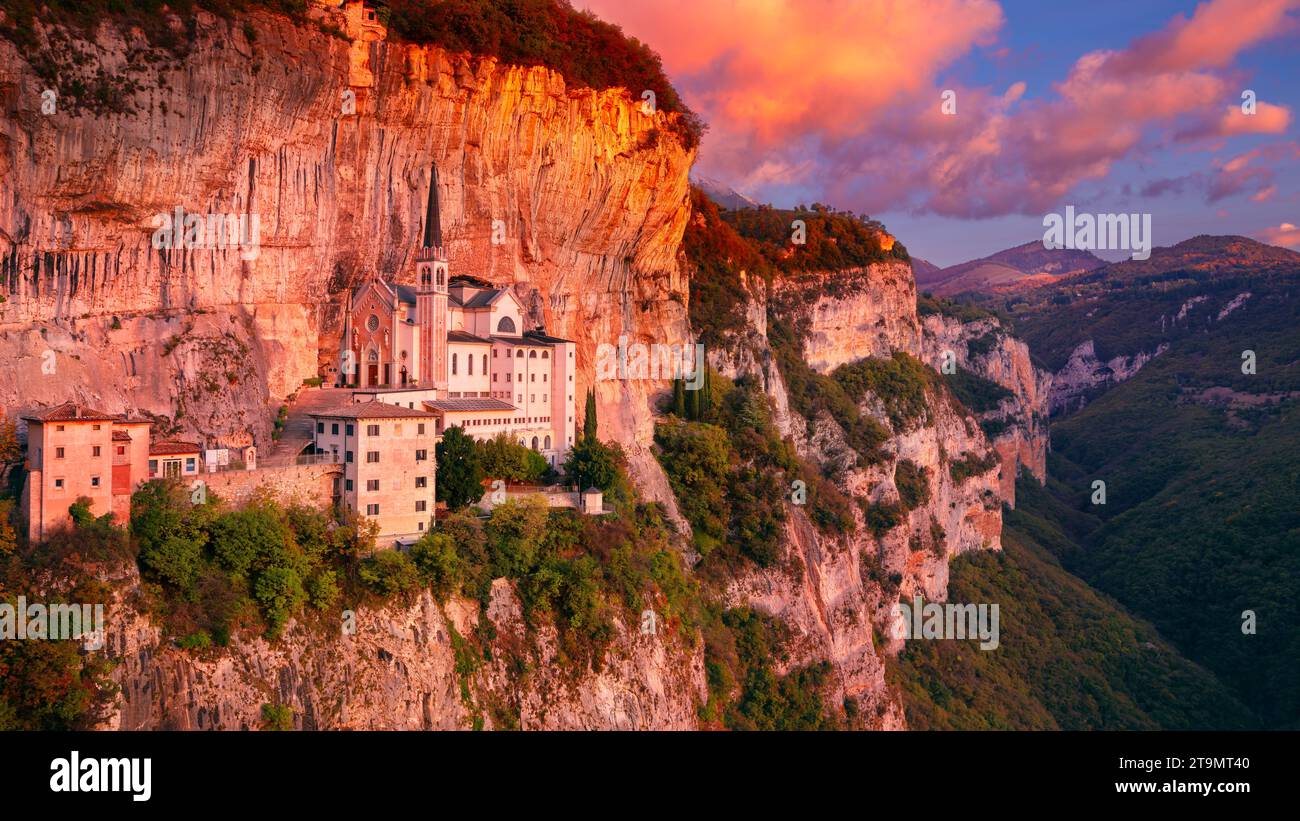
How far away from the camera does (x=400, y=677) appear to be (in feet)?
115

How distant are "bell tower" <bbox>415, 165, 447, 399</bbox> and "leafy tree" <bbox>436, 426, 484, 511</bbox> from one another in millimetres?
4573

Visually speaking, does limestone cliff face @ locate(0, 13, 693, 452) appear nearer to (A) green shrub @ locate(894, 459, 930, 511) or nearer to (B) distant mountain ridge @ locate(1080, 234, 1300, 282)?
(A) green shrub @ locate(894, 459, 930, 511)

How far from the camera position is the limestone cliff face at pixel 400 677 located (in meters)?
30.1

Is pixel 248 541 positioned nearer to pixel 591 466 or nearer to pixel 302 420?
pixel 302 420

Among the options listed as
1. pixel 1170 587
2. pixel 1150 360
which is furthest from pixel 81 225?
pixel 1150 360

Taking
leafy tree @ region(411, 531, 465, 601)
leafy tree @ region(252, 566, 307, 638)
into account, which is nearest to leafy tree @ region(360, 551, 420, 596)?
leafy tree @ region(411, 531, 465, 601)

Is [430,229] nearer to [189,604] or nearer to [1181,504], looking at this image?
[189,604]

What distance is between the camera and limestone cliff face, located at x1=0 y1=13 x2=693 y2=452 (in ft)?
115

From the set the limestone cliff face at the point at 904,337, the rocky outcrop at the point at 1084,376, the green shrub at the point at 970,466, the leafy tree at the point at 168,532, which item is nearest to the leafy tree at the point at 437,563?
the leafy tree at the point at 168,532

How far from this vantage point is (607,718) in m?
41.8

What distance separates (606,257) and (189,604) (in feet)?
105

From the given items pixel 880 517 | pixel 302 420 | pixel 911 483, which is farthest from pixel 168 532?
pixel 911 483

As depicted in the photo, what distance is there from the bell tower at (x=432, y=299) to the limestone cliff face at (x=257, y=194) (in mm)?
641

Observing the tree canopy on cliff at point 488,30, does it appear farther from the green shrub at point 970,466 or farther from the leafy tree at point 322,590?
the green shrub at point 970,466
